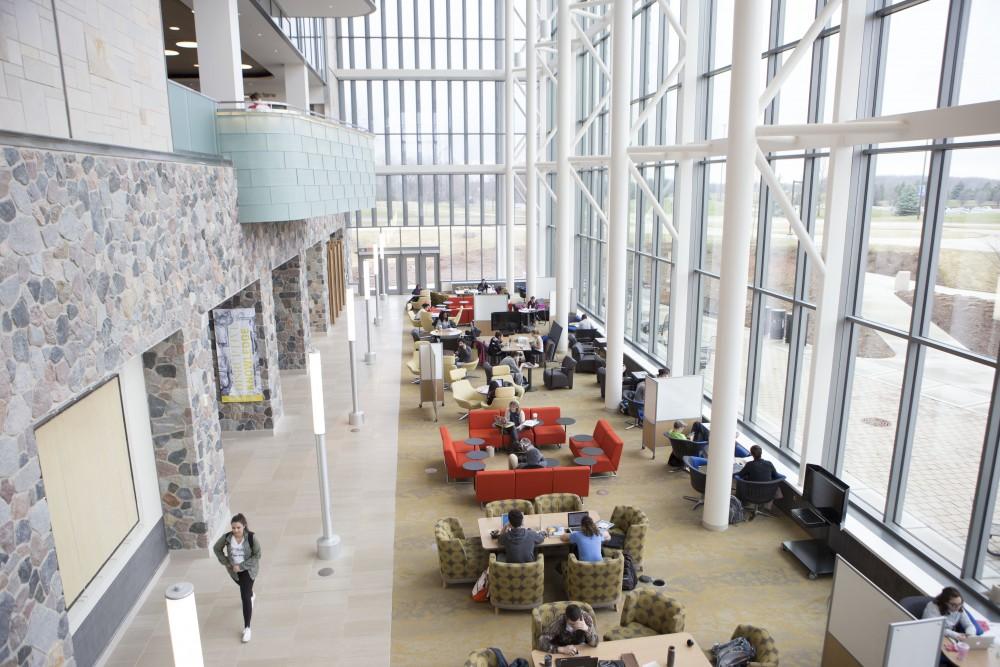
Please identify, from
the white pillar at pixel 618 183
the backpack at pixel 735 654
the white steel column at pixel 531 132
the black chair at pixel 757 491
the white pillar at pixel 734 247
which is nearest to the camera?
the backpack at pixel 735 654

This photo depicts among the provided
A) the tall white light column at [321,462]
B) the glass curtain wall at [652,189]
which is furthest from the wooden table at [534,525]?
the glass curtain wall at [652,189]

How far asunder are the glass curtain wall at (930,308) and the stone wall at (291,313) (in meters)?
13.7

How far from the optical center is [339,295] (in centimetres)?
2852

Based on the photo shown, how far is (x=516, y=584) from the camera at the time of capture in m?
8.38

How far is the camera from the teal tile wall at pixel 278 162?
11.1m

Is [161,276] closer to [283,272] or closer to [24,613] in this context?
[24,613]

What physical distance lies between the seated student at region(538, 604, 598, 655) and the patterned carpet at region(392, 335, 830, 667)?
107 cm

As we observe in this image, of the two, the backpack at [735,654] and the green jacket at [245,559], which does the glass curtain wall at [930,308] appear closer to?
the backpack at [735,654]

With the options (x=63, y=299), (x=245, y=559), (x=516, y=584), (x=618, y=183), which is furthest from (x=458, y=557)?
(x=618, y=183)

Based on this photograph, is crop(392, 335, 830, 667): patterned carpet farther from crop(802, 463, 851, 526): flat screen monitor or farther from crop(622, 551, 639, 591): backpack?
crop(802, 463, 851, 526): flat screen monitor

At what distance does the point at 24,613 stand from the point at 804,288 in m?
10.9

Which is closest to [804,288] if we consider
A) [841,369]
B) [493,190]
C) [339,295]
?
[841,369]

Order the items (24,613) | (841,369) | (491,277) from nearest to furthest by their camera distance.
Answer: (24,613) → (841,369) → (491,277)

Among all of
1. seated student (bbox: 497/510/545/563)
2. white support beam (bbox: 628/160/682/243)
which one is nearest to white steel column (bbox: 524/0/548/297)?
white support beam (bbox: 628/160/682/243)
